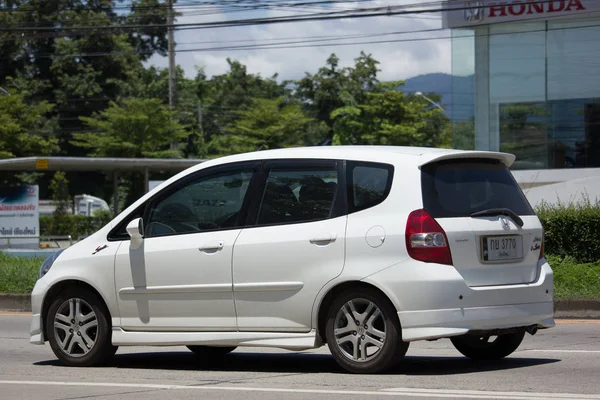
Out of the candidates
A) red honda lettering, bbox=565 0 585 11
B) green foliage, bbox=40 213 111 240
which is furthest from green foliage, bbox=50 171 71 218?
red honda lettering, bbox=565 0 585 11

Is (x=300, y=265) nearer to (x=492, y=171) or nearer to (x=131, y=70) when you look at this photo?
(x=492, y=171)

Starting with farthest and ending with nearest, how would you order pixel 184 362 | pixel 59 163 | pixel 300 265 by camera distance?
pixel 59 163 < pixel 184 362 < pixel 300 265

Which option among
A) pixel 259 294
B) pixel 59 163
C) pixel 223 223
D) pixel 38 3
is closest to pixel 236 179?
pixel 223 223

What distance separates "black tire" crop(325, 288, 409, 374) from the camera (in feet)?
23.8

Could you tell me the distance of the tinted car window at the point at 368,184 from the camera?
24.7ft

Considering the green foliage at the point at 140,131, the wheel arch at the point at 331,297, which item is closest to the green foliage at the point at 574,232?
the wheel arch at the point at 331,297

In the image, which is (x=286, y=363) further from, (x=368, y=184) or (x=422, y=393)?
(x=422, y=393)

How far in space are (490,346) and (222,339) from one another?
223 cm

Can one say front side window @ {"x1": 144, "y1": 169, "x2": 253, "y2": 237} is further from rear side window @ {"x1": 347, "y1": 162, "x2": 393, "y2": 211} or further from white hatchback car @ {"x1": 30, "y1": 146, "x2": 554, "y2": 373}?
rear side window @ {"x1": 347, "y1": 162, "x2": 393, "y2": 211}

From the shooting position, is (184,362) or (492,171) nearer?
(492,171)

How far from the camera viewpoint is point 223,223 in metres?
8.12

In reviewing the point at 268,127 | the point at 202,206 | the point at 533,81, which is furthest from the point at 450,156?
the point at 268,127

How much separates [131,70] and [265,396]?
216 ft

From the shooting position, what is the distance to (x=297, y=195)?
7906mm
